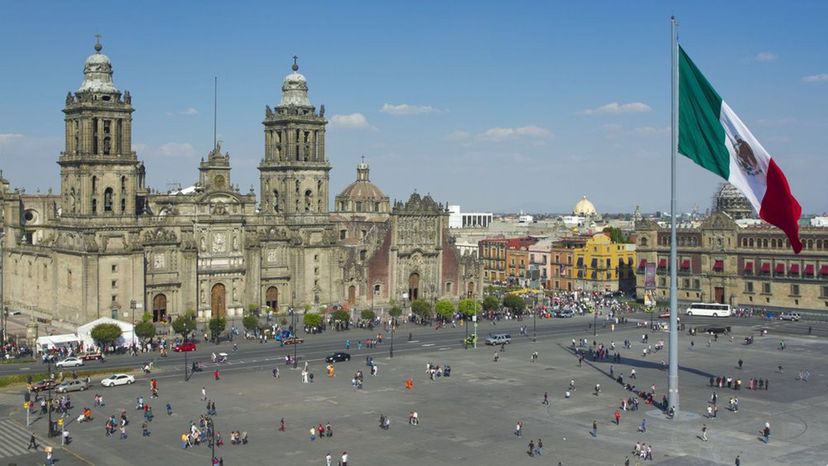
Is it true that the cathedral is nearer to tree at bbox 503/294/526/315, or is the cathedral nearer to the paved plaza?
tree at bbox 503/294/526/315

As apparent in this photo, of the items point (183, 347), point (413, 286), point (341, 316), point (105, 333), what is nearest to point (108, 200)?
point (105, 333)

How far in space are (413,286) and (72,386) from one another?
60141 millimetres

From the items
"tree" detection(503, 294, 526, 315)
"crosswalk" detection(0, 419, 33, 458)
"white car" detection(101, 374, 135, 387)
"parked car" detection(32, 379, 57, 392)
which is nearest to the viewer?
"crosswalk" detection(0, 419, 33, 458)

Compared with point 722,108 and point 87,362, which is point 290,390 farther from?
point 722,108

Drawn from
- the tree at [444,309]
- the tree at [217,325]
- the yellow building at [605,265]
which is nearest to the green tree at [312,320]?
the tree at [217,325]

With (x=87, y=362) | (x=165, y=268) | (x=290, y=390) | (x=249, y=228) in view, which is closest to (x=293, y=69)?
(x=249, y=228)

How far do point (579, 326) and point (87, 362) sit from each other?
53.8m

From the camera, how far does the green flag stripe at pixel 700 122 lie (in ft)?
165

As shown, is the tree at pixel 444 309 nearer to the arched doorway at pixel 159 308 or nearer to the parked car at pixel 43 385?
the arched doorway at pixel 159 308

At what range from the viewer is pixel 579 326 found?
110938 mm

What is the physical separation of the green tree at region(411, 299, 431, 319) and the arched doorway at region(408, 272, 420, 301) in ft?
38.4

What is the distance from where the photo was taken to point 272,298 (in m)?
115

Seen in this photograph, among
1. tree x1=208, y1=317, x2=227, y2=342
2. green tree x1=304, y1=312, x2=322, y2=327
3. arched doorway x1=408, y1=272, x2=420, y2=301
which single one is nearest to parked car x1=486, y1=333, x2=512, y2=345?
green tree x1=304, y1=312, x2=322, y2=327

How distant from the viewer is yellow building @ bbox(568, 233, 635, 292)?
5876 inches
